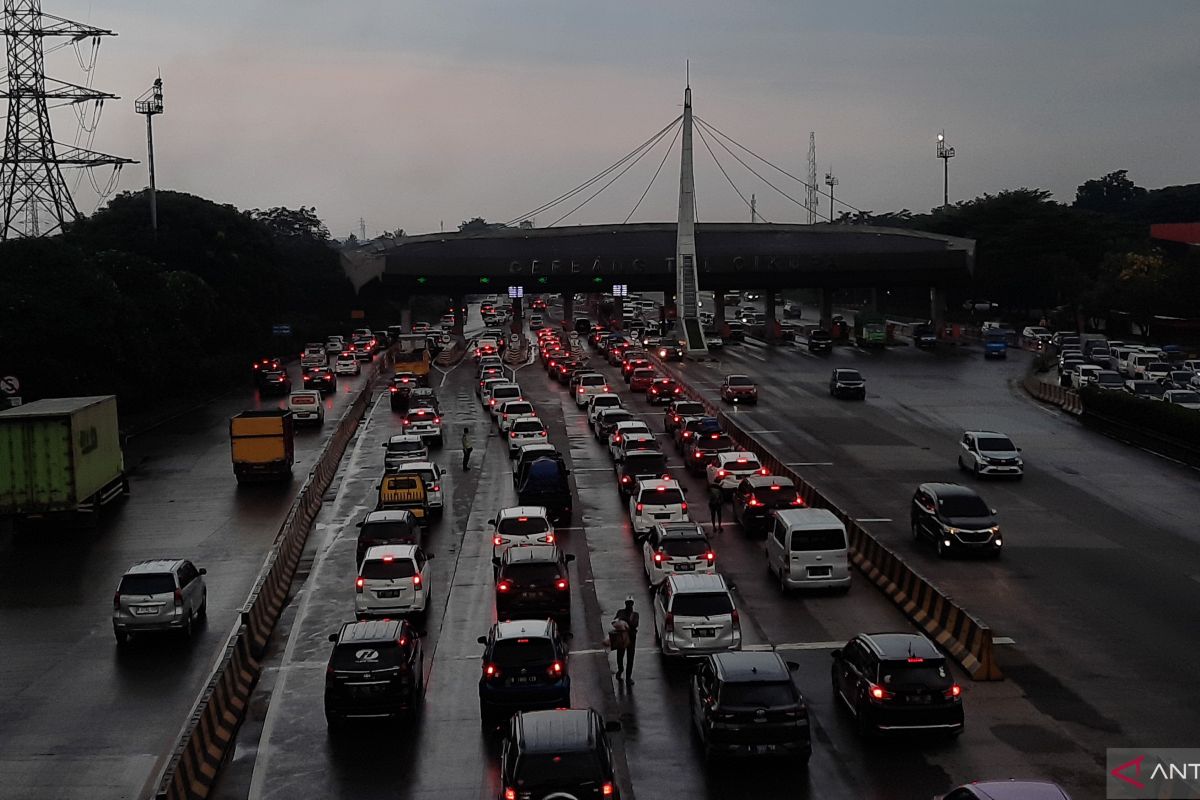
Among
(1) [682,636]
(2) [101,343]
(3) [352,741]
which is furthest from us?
(2) [101,343]

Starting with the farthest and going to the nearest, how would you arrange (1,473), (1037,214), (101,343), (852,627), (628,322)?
(1037,214)
(628,322)
(101,343)
(1,473)
(852,627)

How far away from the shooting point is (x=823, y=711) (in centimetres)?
2114

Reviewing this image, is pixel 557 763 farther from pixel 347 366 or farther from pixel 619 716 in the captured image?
pixel 347 366

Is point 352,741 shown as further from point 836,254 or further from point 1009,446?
point 836,254

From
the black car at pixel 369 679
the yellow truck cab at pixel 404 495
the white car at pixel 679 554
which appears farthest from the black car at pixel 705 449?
the black car at pixel 369 679

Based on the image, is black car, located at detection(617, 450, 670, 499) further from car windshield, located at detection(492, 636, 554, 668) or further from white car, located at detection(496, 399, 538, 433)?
car windshield, located at detection(492, 636, 554, 668)

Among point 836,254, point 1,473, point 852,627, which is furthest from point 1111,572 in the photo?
point 836,254

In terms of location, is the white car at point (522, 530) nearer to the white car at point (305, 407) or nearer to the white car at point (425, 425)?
the white car at point (425, 425)

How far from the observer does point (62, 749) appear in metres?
20.6

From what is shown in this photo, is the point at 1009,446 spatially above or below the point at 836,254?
below

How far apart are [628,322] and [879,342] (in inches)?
1338

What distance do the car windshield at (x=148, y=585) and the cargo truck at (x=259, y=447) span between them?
20100 millimetres

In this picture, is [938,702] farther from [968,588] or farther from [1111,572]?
[1111,572]

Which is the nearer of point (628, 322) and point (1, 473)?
point (1, 473)
